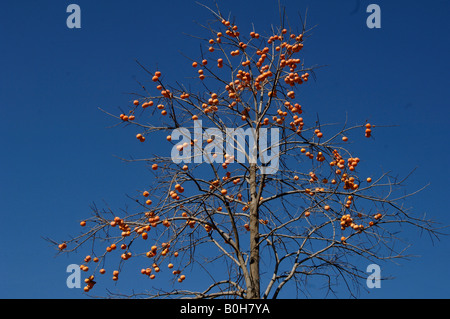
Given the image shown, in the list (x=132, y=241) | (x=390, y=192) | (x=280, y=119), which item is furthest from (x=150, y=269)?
(x=390, y=192)

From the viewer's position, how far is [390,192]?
558 cm

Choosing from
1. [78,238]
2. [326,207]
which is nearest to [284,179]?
[326,207]

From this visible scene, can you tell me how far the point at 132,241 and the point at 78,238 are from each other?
76 centimetres

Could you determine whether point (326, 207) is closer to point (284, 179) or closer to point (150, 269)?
point (284, 179)

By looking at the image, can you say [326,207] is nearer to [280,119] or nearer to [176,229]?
[280,119]

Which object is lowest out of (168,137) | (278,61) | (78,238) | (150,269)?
(150,269)

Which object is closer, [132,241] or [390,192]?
[132,241]

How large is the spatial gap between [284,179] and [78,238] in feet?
8.03
